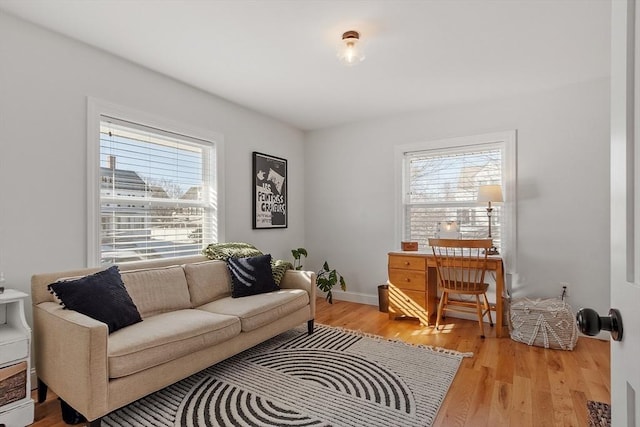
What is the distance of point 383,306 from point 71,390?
307 centimetres

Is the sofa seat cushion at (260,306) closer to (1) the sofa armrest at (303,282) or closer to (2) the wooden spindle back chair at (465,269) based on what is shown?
(1) the sofa armrest at (303,282)

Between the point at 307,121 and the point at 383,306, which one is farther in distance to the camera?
the point at 307,121

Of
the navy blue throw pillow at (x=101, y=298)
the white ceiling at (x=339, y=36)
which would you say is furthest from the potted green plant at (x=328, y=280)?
the navy blue throw pillow at (x=101, y=298)

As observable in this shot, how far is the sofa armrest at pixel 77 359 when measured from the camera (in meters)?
1.71

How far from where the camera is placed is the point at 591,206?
3.24 meters

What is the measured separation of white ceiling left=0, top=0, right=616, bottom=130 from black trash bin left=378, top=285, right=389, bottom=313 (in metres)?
2.19

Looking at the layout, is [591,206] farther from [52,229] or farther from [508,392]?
[52,229]

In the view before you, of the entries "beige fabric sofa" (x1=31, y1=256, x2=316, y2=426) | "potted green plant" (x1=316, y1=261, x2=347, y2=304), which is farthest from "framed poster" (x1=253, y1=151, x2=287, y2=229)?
"beige fabric sofa" (x1=31, y1=256, x2=316, y2=426)

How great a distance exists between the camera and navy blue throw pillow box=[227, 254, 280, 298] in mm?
3018

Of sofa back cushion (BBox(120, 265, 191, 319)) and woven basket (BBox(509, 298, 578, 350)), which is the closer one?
sofa back cushion (BBox(120, 265, 191, 319))

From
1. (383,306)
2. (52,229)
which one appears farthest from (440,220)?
(52,229)

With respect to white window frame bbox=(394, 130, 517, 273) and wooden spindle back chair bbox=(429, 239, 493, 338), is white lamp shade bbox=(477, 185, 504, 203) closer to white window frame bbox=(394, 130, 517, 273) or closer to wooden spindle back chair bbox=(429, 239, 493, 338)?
white window frame bbox=(394, 130, 517, 273)

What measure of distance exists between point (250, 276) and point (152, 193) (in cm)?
116

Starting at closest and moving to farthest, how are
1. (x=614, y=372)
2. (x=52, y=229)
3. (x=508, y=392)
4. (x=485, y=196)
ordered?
(x=614, y=372) → (x=508, y=392) → (x=52, y=229) → (x=485, y=196)
